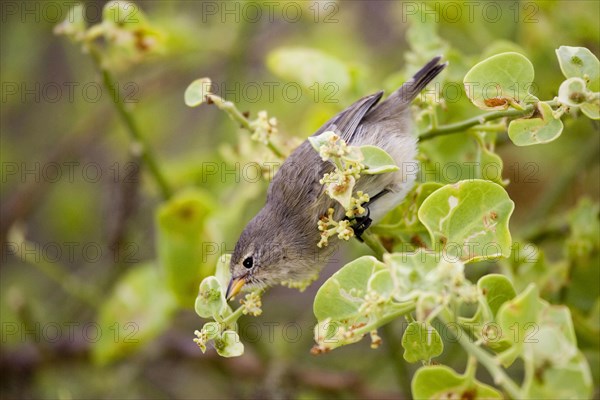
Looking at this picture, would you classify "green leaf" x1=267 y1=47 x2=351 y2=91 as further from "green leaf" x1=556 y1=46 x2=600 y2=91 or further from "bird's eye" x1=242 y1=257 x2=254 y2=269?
"green leaf" x1=556 y1=46 x2=600 y2=91

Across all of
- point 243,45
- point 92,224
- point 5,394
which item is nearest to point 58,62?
point 92,224

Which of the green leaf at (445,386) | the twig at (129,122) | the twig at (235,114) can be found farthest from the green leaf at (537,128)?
the twig at (129,122)

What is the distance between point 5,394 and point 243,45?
166 centimetres

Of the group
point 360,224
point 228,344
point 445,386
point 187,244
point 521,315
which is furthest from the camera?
point 187,244

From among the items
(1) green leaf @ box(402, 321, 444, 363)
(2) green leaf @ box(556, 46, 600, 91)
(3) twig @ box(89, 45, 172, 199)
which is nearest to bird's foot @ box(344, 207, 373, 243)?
(1) green leaf @ box(402, 321, 444, 363)

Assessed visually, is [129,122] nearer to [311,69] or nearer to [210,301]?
[311,69]

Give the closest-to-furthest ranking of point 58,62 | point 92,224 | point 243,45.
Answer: point 243,45 → point 92,224 → point 58,62

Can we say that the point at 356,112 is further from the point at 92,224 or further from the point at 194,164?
the point at 92,224

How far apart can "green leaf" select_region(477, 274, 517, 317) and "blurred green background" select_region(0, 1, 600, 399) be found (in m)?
0.56

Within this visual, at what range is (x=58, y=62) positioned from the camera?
14.7ft

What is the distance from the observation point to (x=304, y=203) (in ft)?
6.47

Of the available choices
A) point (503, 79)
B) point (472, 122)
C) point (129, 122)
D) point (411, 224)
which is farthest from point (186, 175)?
point (503, 79)

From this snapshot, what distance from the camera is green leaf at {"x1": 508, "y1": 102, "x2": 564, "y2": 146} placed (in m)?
1.40

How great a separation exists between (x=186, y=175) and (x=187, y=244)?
2.03 feet
